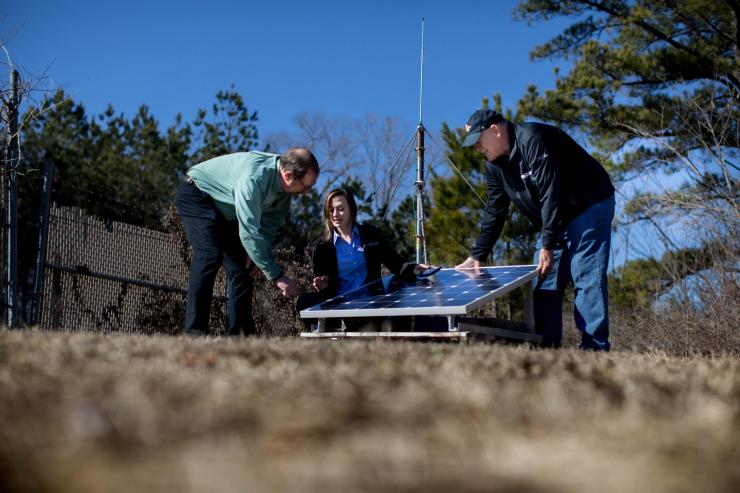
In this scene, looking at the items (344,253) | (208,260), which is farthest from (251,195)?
(344,253)

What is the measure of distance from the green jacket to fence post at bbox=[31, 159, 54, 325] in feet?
4.89

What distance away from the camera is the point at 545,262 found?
16.2ft

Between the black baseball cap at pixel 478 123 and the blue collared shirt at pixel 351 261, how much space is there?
136cm

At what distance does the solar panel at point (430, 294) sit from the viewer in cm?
425

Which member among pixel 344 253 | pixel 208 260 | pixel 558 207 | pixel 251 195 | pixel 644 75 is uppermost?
pixel 644 75

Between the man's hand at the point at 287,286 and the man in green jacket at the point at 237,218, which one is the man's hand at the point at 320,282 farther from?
the man's hand at the point at 287,286

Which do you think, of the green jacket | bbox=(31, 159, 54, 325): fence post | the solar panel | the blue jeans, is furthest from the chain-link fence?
the blue jeans

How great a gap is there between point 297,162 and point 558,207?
5.94ft

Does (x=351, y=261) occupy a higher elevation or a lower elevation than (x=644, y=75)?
lower

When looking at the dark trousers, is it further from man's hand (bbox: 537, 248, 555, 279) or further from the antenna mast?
the antenna mast

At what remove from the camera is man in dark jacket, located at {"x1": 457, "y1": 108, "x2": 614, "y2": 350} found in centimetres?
487

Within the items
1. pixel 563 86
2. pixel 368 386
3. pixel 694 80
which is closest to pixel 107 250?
pixel 368 386

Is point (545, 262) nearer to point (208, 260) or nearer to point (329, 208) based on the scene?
point (329, 208)

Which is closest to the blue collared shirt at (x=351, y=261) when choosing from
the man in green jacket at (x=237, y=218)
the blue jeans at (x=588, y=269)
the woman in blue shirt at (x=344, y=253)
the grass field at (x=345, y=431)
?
the woman in blue shirt at (x=344, y=253)
